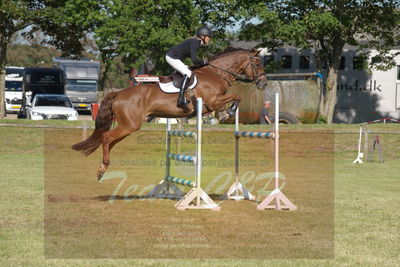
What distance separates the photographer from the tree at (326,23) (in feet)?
121

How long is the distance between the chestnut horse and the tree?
25.2m

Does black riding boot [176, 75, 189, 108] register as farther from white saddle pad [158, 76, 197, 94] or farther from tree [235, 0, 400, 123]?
tree [235, 0, 400, 123]

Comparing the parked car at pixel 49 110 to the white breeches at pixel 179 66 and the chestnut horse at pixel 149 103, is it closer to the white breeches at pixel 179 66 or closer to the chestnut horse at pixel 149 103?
the chestnut horse at pixel 149 103

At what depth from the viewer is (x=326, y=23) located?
36.6 metres

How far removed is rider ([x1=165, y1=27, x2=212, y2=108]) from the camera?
10.9 metres

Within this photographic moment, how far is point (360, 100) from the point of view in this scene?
5538 cm

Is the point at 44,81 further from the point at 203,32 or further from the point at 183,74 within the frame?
the point at 203,32

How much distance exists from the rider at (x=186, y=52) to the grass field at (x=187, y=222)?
1.87 meters

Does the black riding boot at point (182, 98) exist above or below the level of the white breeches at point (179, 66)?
below

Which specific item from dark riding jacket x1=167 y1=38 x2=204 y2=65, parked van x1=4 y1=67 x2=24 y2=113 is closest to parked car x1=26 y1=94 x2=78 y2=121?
parked van x1=4 y1=67 x2=24 y2=113

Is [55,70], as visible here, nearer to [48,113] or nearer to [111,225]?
[48,113]

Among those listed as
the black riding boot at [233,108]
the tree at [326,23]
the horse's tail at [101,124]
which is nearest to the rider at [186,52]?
the black riding boot at [233,108]

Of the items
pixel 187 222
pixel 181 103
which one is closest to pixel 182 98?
pixel 181 103

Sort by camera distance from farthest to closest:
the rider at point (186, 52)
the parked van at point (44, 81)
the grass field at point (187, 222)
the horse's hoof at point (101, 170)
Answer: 1. the parked van at point (44, 81)
2. the rider at point (186, 52)
3. the horse's hoof at point (101, 170)
4. the grass field at point (187, 222)
